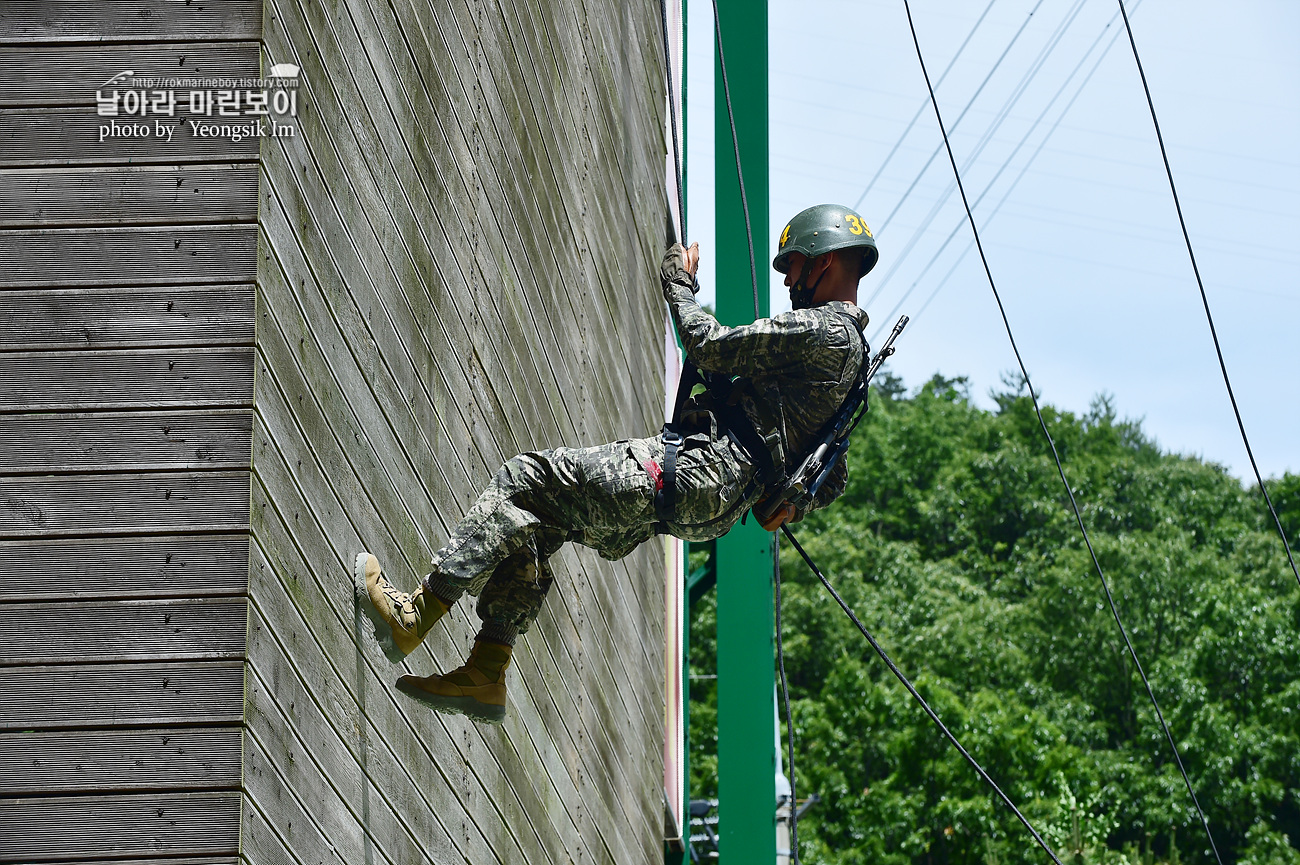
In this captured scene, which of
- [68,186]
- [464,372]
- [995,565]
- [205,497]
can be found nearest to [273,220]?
[68,186]

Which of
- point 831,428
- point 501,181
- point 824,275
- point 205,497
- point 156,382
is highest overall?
point 501,181

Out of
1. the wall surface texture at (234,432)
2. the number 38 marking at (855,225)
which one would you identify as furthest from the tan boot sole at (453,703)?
the number 38 marking at (855,225)

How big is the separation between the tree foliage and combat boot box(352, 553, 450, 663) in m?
25.6

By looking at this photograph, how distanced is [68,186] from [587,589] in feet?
13.6

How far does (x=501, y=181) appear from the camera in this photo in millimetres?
5969

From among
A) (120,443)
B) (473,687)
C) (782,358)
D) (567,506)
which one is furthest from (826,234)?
(120,443)

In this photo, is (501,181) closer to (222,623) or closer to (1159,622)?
(222,623)

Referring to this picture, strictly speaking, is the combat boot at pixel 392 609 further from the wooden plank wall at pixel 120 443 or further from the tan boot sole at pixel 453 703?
the wooden plank wall at pixel 120 443

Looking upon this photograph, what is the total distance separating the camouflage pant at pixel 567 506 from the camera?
448cm

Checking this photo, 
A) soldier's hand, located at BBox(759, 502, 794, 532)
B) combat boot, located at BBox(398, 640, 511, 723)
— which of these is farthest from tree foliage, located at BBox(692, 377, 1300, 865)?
combat boot, located at BBox(398, 640, 511, 723)

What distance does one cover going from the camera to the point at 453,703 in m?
4.39

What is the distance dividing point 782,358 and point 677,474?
594 millimetres

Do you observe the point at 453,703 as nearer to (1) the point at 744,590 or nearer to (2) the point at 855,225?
(2) the point at 855,225

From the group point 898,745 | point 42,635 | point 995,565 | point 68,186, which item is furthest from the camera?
point 995,565
